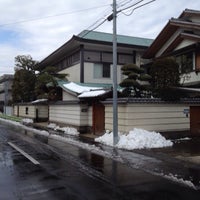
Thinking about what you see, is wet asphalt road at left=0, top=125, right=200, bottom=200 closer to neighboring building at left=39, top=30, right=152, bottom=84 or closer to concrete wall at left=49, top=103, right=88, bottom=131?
concrete wall at left=49, top=103, right=88, bottom=131

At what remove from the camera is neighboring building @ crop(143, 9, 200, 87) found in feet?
72.0

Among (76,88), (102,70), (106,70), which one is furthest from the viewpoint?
(106,70)

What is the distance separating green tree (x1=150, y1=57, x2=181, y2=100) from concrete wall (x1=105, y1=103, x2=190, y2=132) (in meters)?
0.62

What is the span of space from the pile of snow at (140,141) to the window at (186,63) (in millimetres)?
7829

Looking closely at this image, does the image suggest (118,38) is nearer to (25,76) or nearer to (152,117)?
(25,76)

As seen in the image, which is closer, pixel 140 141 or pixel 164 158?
pixel 164 158

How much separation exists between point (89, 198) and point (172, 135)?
11.5 m

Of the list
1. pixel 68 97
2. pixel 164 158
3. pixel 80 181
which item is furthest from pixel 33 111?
pixel 80 181

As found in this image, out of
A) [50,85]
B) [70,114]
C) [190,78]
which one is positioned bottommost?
[70,114]

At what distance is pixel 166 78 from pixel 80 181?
34.6 ft

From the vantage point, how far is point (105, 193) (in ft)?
22.7

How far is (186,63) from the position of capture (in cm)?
2197

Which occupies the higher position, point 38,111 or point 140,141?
point 38,111

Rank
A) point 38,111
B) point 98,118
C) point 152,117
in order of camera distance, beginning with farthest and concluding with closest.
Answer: point 38,111, point 98,118, point 152,117
